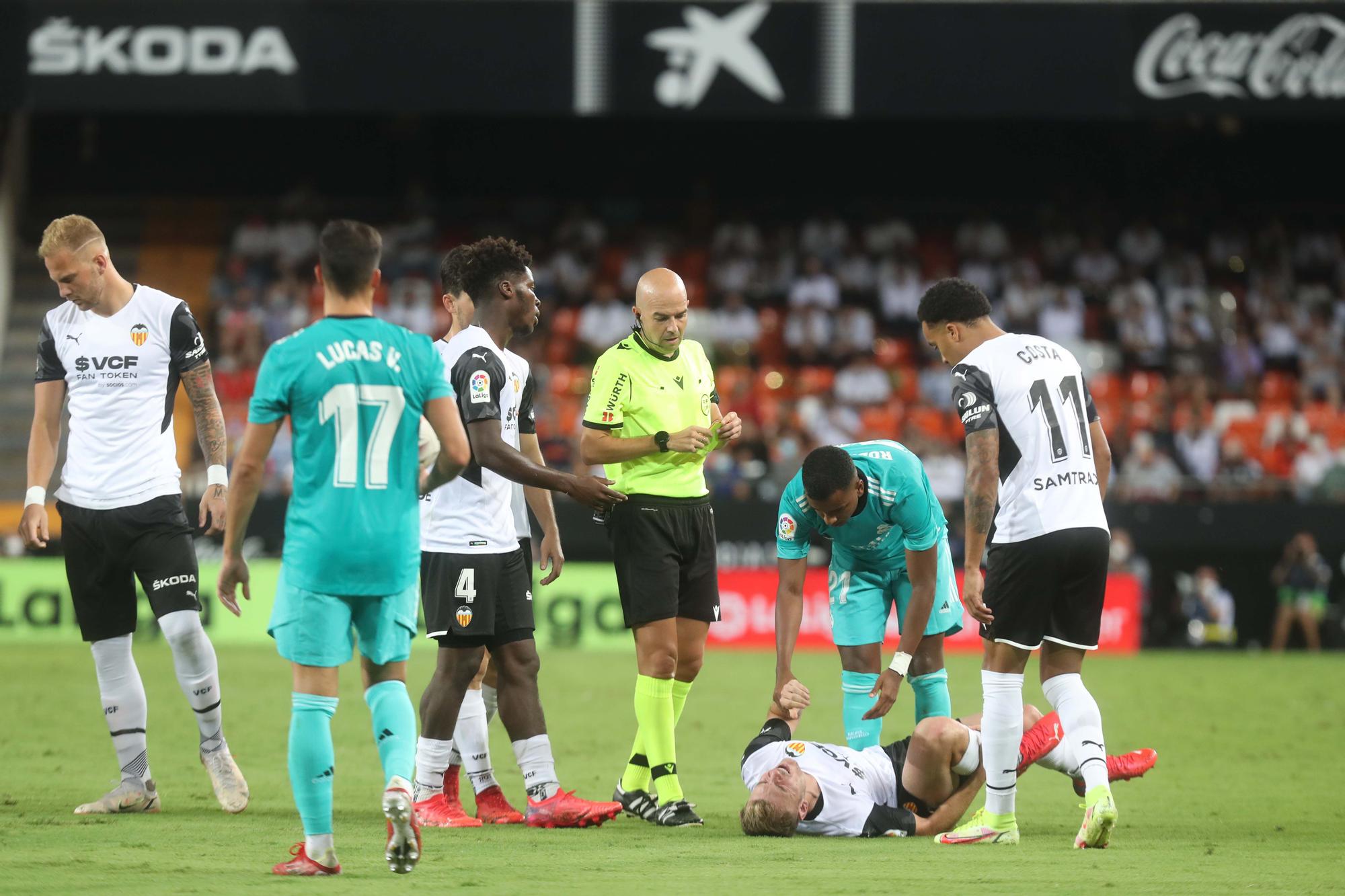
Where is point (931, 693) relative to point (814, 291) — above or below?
below

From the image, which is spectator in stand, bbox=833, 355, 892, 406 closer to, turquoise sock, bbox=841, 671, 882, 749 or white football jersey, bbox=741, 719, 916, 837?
turquoise sock, bbox=841, 671, 882, 749

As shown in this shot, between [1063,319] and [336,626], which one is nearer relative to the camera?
[336,626]

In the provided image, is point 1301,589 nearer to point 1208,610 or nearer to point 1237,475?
point 1208,610

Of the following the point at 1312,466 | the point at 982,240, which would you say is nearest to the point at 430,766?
the point at 1312,466

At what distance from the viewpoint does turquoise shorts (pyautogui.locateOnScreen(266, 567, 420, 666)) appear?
5.64 m

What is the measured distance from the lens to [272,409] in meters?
5.61

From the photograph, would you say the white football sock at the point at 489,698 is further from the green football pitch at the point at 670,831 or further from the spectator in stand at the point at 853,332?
the spectator in stand at the point at 853,332

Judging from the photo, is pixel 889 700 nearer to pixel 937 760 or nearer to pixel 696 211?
pixel 937 760

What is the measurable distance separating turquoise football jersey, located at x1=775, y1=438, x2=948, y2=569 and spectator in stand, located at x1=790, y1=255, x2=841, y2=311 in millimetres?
16121

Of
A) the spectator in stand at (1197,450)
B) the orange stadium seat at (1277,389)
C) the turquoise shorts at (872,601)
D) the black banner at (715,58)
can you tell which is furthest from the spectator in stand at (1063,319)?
the turquoise shorts at (872,601)

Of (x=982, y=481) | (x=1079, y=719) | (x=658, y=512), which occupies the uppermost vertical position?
(x=982, y=481)

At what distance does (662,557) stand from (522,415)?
0.97 m

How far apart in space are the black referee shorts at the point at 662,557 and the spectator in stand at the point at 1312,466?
13.5 metres

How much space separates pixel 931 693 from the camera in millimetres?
8211
